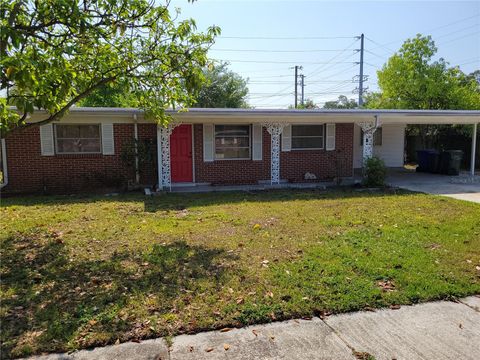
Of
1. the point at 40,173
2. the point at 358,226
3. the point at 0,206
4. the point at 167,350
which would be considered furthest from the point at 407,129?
the point at 167,350

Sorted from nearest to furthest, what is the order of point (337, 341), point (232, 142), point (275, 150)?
point (337, 341) → point (275, 150) → point (232, 142)

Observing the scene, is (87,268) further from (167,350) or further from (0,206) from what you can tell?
(0,206)

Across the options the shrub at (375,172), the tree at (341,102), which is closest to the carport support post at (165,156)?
the shrub at (375,172)

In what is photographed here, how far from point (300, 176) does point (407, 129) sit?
1032cm

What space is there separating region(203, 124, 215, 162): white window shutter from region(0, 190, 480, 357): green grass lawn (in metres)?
4.49

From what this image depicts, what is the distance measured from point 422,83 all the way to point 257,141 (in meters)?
15.0

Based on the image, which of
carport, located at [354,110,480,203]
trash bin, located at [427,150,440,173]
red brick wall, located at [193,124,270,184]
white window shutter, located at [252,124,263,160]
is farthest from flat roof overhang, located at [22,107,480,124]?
trash bin, located at [427,150,440,173]

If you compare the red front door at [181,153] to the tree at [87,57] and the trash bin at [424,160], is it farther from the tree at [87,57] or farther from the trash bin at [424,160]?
the trash bin at [424,160]

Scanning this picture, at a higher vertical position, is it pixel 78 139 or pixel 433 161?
pixel 78 139

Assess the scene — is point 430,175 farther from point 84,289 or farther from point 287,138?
point 84,289

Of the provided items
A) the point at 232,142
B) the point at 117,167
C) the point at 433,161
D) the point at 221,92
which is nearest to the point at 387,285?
the point at 232,142

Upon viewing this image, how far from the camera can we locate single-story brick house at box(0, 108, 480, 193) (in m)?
11.5

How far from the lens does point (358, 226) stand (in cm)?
707

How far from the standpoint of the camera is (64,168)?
1184 cm
